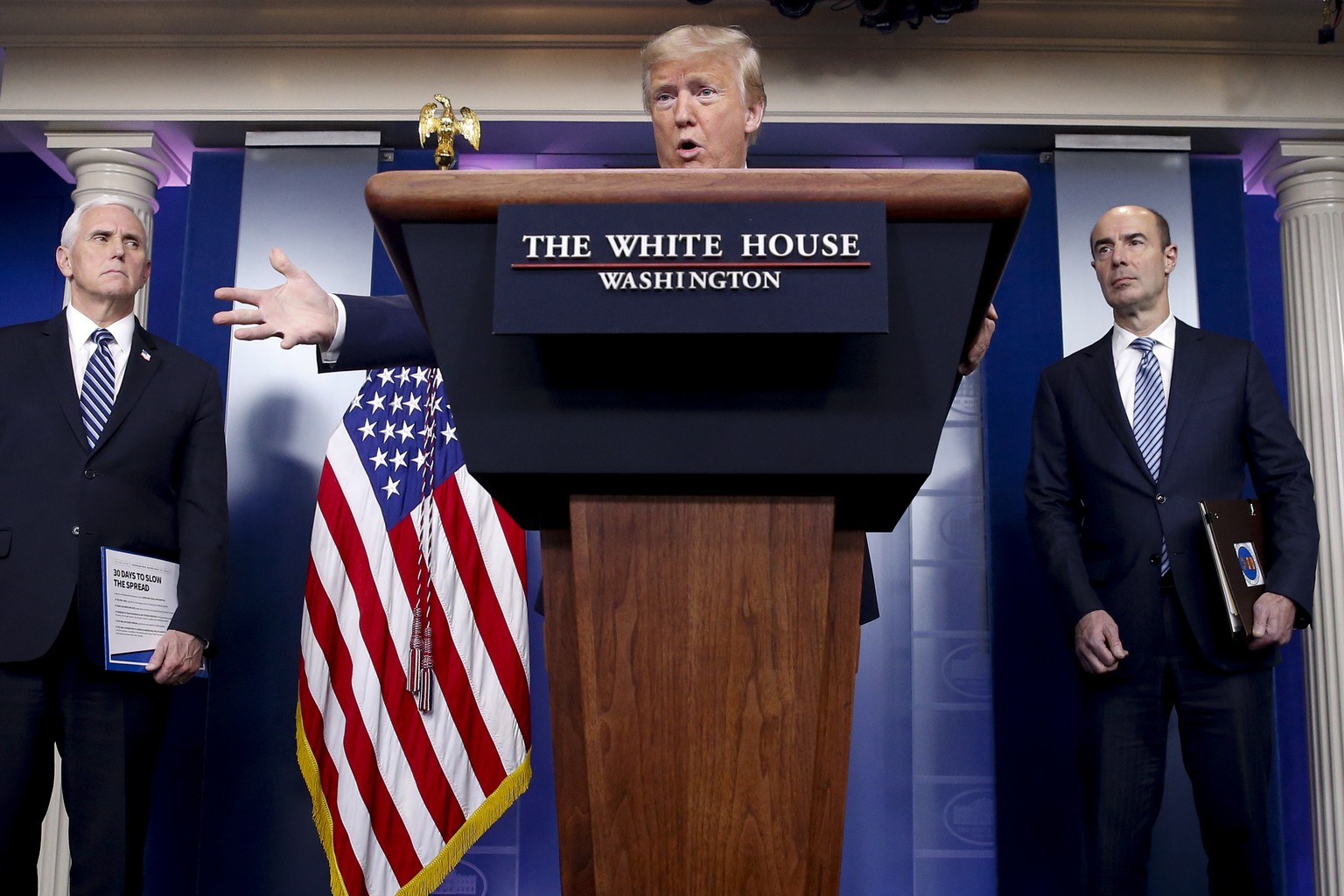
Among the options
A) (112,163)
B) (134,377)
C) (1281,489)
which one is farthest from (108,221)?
(1281,489)

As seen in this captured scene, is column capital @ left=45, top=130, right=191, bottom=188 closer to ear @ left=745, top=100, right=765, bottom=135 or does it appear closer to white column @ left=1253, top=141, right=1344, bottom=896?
ear @ left=745, top=100, right=765, bottom=135

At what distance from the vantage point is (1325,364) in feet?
11.6

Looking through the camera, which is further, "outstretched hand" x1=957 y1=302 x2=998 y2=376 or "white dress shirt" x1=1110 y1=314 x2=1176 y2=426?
"white dress shirt" x1=1110 y1=314 x2=1176 y2=426

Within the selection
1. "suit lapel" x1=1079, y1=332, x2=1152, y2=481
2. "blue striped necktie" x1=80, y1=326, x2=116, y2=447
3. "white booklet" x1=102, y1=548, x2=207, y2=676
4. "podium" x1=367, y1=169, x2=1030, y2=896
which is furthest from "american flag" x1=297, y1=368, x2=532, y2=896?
"podium" x1=367, y1=169, x2=1030, y2=896

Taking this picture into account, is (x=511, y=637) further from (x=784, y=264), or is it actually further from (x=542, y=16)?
(x=784, y=264)

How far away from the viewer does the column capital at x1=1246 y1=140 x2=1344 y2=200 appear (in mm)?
3678

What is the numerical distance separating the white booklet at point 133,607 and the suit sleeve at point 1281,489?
7.86ft

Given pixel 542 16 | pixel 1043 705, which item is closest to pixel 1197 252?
pixel 1043 705

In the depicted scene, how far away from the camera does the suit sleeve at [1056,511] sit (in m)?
2.69

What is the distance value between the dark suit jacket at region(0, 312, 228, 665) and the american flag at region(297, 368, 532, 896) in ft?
1.54

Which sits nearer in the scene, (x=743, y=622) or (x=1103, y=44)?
(x=743, y=622)

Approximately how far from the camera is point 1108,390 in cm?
282

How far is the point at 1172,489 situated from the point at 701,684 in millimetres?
2078

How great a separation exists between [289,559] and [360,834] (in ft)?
2.97
